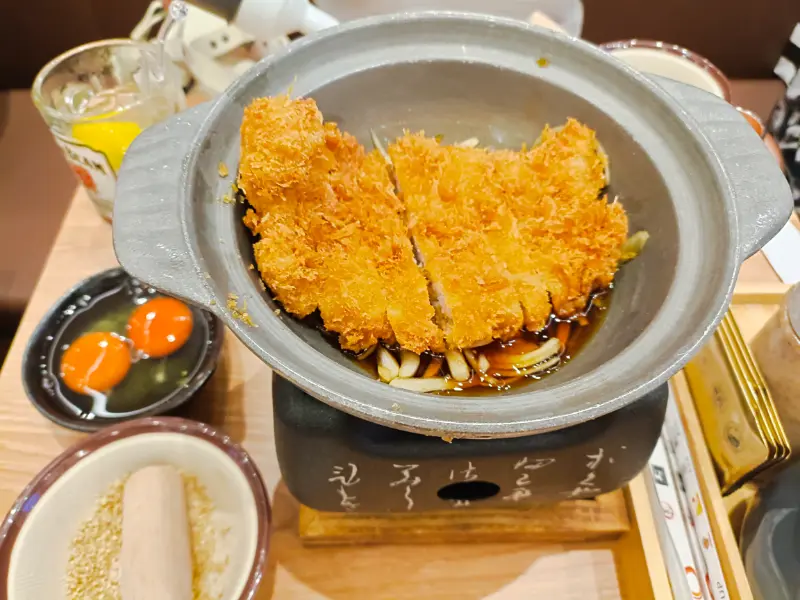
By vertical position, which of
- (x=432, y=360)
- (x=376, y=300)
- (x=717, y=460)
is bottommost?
(x=717, y=460)

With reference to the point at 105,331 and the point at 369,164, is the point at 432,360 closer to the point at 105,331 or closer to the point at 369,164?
the point at 369,164

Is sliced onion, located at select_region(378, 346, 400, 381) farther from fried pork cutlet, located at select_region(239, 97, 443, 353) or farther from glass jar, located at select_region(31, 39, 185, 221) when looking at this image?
glass jar, located at select_region(31, 39, 185, 221)

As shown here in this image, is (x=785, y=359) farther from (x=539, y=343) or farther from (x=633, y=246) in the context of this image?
(x=539, y=343)

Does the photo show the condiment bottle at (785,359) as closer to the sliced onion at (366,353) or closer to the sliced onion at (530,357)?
the sliced onion at (530,357)

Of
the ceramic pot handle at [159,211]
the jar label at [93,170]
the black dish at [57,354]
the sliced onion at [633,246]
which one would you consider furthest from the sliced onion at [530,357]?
the jar label at [93,170]

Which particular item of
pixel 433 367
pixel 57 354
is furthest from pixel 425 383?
pixel 57 354

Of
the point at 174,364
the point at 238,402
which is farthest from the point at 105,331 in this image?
the point at 238,402
